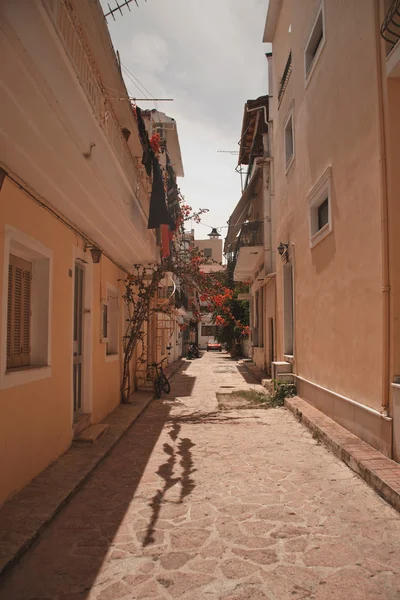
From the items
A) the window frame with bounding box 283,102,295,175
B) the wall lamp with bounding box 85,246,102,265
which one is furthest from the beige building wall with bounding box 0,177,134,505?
the window frame with bounding box 283,102,295,175

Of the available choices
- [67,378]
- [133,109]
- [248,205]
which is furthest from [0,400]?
[248,205]

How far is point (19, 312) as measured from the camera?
5352mm

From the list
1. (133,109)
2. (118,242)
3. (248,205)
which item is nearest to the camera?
(118,242)

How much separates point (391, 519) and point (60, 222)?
498 cm

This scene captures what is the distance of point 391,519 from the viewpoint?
13.7ft

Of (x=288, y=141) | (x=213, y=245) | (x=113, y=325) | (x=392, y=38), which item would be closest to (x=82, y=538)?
(x=392, y=38)

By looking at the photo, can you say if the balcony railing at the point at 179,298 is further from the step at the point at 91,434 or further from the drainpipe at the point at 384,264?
the drainpipe at the point at 384,264

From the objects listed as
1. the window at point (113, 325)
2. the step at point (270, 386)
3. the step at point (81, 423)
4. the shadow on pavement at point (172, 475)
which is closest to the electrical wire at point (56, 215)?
the window at point (113, 325)

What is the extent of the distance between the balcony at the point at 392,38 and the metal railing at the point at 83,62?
329 cm

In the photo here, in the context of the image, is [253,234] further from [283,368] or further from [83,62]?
[83,62]

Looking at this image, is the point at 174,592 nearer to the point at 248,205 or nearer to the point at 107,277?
the point at 107,277

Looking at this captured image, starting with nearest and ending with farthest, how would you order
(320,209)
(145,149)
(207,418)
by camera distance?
(320,209) < (207,418) < (145,149)

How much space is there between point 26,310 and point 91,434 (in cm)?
249

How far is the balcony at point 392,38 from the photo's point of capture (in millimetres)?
5148
